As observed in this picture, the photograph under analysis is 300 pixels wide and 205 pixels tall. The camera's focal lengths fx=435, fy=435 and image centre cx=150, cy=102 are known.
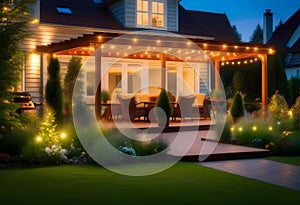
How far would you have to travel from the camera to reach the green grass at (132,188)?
5.79m

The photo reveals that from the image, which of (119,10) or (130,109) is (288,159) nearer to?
(130,109)

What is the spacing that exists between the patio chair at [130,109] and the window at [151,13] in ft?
17.2

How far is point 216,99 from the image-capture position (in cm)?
1777

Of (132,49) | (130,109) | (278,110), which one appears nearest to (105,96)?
(132,49)

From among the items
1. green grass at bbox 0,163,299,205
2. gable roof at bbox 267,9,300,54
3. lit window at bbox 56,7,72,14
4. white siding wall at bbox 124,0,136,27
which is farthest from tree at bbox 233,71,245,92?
green grass at bbox 0,163,299,205

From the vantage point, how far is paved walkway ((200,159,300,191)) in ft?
23.7

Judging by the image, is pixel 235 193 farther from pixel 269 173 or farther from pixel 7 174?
pixel 7 174

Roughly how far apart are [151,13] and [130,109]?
19.5ft

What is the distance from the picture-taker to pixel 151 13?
18828mm

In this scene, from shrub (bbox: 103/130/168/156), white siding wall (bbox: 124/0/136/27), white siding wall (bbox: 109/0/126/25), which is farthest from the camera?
white siding wall (bbox: 109/0/126/25)

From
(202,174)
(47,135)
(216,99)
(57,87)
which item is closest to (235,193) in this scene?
(202,174)

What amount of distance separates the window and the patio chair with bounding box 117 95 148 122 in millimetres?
5248

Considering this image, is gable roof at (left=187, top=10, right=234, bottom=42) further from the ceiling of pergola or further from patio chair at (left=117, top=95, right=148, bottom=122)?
patio chair at (left=117, top=95, right=148, bottom=122)

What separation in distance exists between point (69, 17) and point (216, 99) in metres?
6.80
